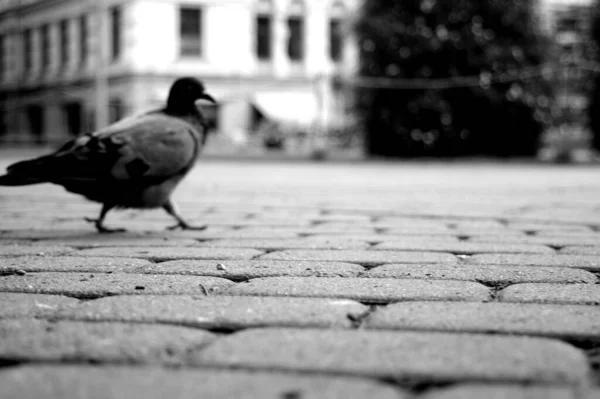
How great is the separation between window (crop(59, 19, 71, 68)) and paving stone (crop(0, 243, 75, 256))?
28864mm

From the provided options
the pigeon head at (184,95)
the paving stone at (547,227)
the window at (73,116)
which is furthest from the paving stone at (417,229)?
the window at (73,116)

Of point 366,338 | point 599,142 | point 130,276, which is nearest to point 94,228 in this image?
point 130,276

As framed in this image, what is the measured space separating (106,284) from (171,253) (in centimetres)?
85

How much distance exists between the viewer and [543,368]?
5.17 feet

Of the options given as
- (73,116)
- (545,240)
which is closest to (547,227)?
(545,240)

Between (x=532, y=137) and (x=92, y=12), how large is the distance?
16917mm

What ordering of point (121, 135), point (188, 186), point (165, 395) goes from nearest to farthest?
point (165, 395)
point (121, 135)
point (188, 186)

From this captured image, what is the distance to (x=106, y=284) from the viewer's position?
8.30 ft

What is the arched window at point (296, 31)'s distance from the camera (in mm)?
30031

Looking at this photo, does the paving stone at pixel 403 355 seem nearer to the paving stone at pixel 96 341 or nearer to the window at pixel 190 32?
the paving stone at pixel 96 341

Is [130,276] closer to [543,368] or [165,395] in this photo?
[165,395]

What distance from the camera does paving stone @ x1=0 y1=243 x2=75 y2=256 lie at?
11.0 ft

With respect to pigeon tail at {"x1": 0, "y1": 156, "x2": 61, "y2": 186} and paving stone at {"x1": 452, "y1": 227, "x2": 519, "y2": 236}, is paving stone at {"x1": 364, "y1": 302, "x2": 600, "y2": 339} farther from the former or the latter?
pigeon tail at {"x1": 0, "y1": 156, "x2": 61, "y2": 186}

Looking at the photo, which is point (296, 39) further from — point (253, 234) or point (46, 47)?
point (253, 234)
